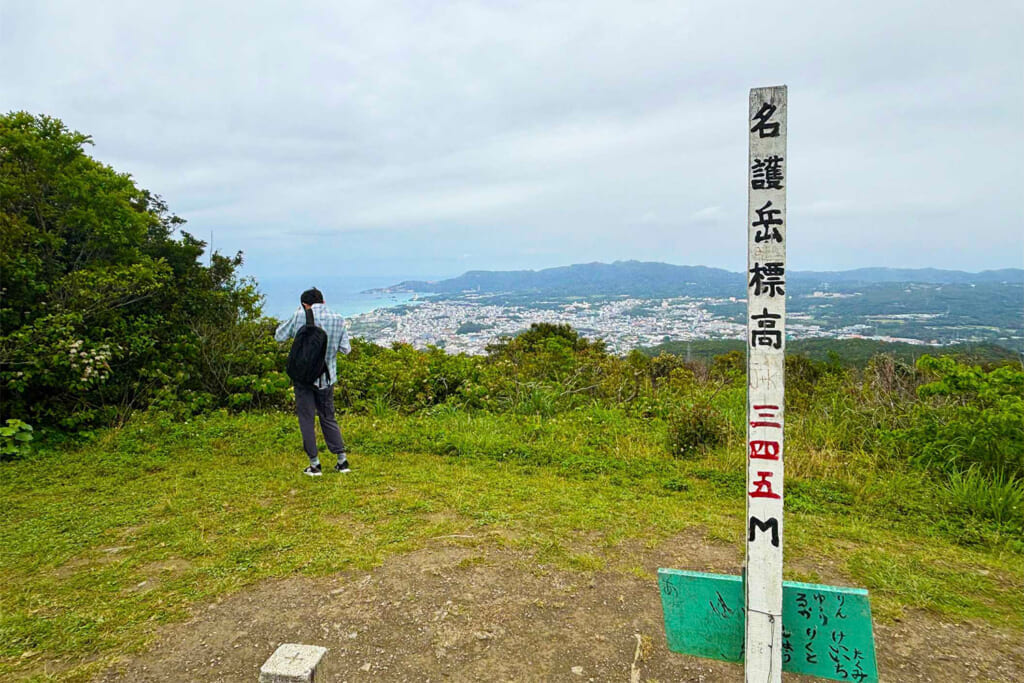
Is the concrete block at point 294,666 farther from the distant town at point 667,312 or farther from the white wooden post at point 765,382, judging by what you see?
the distant town at point 667,312

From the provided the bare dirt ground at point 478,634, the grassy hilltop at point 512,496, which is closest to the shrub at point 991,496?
the grassy hilltop at point 512,496

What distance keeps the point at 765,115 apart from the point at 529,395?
6069mm

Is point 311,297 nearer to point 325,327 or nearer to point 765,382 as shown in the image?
point 325,327

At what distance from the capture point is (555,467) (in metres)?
5.55

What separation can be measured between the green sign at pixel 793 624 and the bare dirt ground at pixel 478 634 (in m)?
0.55

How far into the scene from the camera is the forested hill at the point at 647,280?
4250 centimetres

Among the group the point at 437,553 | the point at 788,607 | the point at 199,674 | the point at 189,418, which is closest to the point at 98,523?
the point at 199,674

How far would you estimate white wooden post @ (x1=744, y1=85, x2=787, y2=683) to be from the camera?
1.89 m

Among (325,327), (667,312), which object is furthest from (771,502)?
(667,312)

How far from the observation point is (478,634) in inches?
110

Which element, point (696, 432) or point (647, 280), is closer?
point (696, 432)

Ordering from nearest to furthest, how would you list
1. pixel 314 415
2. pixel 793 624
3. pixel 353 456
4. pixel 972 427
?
1. pixel 793 624
2. pixel 972 427
3. pixel 314 415
4. pixel 353 456

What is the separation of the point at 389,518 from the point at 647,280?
48.1m

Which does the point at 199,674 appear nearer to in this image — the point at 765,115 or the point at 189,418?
the point at 765,115
